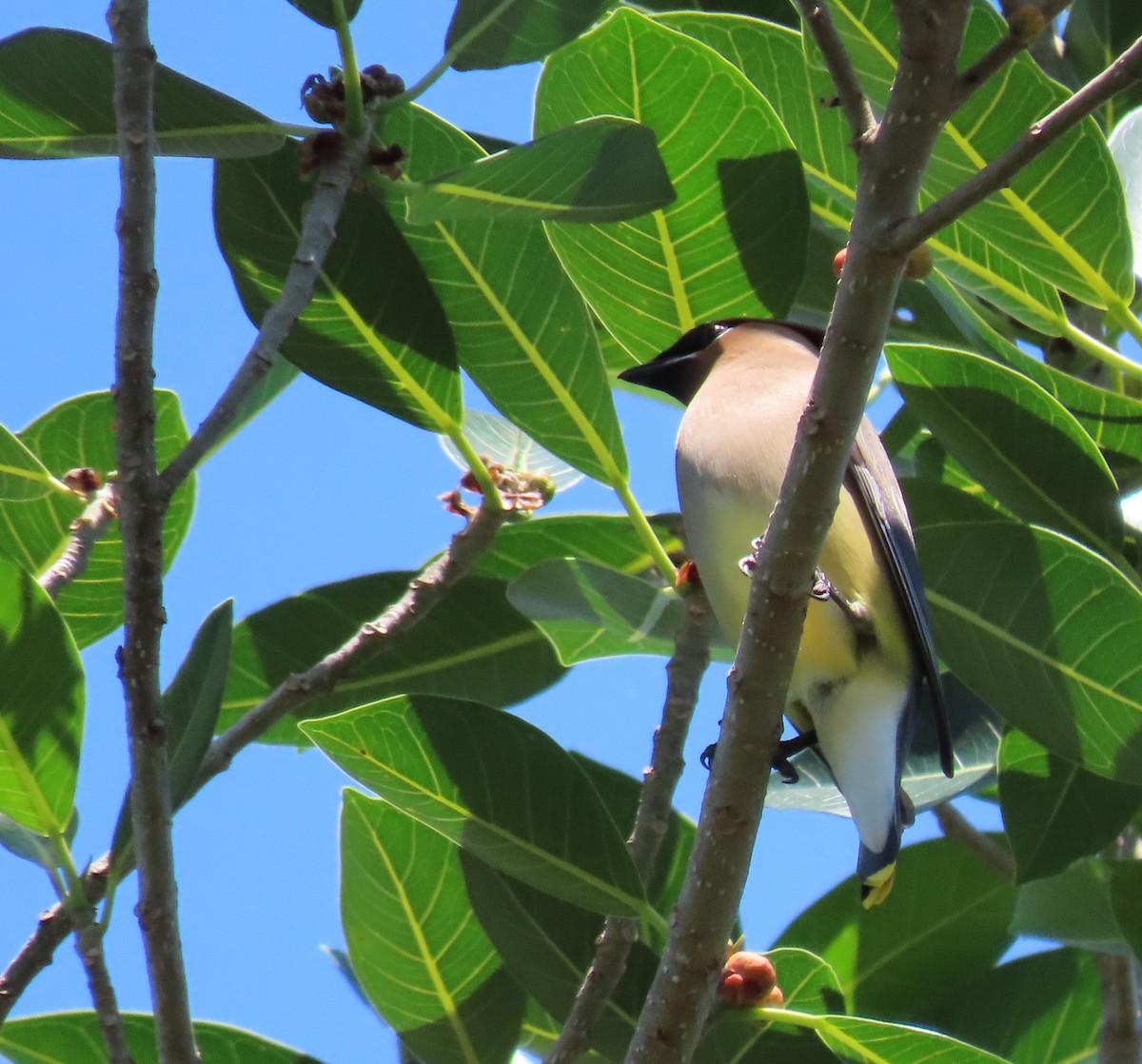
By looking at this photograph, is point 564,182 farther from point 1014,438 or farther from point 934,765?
point 934,765

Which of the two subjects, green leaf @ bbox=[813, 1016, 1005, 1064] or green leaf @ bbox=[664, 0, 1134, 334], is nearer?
green leaf @ bbox=[813, 1016, 1005, 1064]

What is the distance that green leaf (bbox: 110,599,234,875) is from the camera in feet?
7.25

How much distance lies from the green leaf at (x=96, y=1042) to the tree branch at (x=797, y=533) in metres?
0.93

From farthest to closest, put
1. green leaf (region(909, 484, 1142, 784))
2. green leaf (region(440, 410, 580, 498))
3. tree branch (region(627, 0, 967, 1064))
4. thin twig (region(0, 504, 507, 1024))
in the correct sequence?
green leaf (region(440, 410, 580, 498)) → green leaf (region(909, 484, 1142, 784)) → thin twig (region(0, 504, 507, 1024)) → tree branch (region(627, 0, 967, 1064))

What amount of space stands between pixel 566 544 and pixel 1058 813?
1.09m

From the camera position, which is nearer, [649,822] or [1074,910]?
[649,822]

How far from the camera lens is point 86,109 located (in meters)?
2.46

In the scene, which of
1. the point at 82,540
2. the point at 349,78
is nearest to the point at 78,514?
the point at 82,540

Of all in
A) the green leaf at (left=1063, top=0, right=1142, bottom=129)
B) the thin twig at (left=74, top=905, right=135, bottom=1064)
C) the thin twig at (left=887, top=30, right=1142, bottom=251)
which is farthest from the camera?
the green leaf at (left=1063, top=0, right=1142, bottom=129)

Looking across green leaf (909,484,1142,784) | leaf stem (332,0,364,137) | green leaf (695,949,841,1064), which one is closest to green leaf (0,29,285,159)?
leaf stem (332,0,364,137)

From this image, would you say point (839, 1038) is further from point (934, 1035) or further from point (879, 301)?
point (879, 301)

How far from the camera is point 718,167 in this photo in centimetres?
276

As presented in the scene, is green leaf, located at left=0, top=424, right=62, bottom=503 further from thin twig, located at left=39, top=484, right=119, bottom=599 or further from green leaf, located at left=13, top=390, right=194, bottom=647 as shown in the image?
green leaf, located at left=13, top=390, right=194, bottom=647

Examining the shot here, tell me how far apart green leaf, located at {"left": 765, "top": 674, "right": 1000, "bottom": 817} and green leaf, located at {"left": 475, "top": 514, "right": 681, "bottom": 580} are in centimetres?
57
